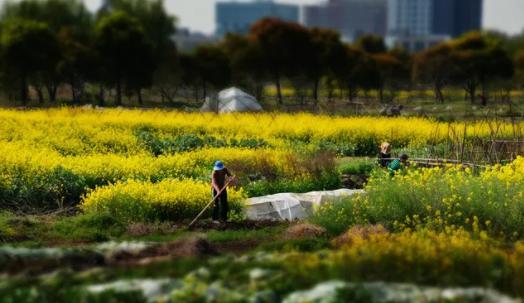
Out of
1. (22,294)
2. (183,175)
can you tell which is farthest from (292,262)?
(183,175)

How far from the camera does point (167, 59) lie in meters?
65.5

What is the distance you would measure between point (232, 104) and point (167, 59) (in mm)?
22941

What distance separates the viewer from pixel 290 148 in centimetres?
2708

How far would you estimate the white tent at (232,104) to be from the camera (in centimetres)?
4328

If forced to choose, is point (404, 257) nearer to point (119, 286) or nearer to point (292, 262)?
point (292, 262)

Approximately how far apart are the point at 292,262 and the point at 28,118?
77.1ft

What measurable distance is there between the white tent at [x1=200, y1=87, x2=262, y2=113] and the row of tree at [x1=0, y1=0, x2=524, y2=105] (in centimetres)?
728

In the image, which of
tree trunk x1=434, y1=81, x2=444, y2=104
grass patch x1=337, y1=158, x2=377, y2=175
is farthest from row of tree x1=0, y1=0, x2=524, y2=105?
grass patch x1=337, y1=158, x2=377, y2=175

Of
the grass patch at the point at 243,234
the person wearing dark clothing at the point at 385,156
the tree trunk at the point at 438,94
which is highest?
the person wearing dark clothing at the point at 385,156

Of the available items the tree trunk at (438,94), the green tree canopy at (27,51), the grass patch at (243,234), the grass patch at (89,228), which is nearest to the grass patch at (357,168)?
the grass patch at (243,234)

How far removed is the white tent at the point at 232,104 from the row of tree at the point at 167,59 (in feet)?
23.9

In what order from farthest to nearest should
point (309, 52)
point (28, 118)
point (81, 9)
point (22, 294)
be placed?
point (81, 9) → point (309, 52) → point (28, 118) → point (22, 294)

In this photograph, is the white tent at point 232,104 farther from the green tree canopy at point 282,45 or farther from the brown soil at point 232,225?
the brown soil at point 232,225

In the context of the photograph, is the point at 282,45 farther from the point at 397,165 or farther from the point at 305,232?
the point at 305,232
